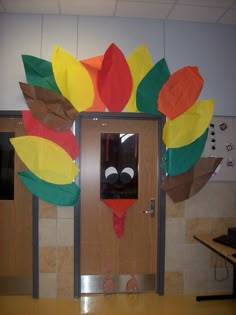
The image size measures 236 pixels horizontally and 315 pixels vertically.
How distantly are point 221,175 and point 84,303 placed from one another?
2047 millimetres

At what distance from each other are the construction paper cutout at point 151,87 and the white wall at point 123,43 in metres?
0.12

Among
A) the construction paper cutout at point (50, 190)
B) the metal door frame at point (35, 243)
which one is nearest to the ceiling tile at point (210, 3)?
the metal door frame at point (35, 243)

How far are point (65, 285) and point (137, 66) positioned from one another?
2509 mm

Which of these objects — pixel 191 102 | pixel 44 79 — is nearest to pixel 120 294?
pixel 191 102

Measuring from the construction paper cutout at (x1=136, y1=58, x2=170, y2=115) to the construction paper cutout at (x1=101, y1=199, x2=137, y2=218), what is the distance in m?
1.03

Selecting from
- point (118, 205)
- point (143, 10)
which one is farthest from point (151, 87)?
point (118, 205)

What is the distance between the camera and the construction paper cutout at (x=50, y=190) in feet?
8.61

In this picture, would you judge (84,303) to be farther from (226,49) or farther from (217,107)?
(226,49)

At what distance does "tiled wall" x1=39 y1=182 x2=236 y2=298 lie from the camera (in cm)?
273

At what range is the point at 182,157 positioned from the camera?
8.97 feet

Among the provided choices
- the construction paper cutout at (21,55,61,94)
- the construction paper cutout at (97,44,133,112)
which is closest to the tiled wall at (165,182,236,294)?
the construction paper cutout at (97,44,133,112)

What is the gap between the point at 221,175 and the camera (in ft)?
9.34

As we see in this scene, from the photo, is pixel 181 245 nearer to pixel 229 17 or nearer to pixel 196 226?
pixel 196 226

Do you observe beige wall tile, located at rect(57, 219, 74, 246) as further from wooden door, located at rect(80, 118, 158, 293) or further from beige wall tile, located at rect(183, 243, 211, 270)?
beige wall tile, located at rect(183, 243, 211, 270)
